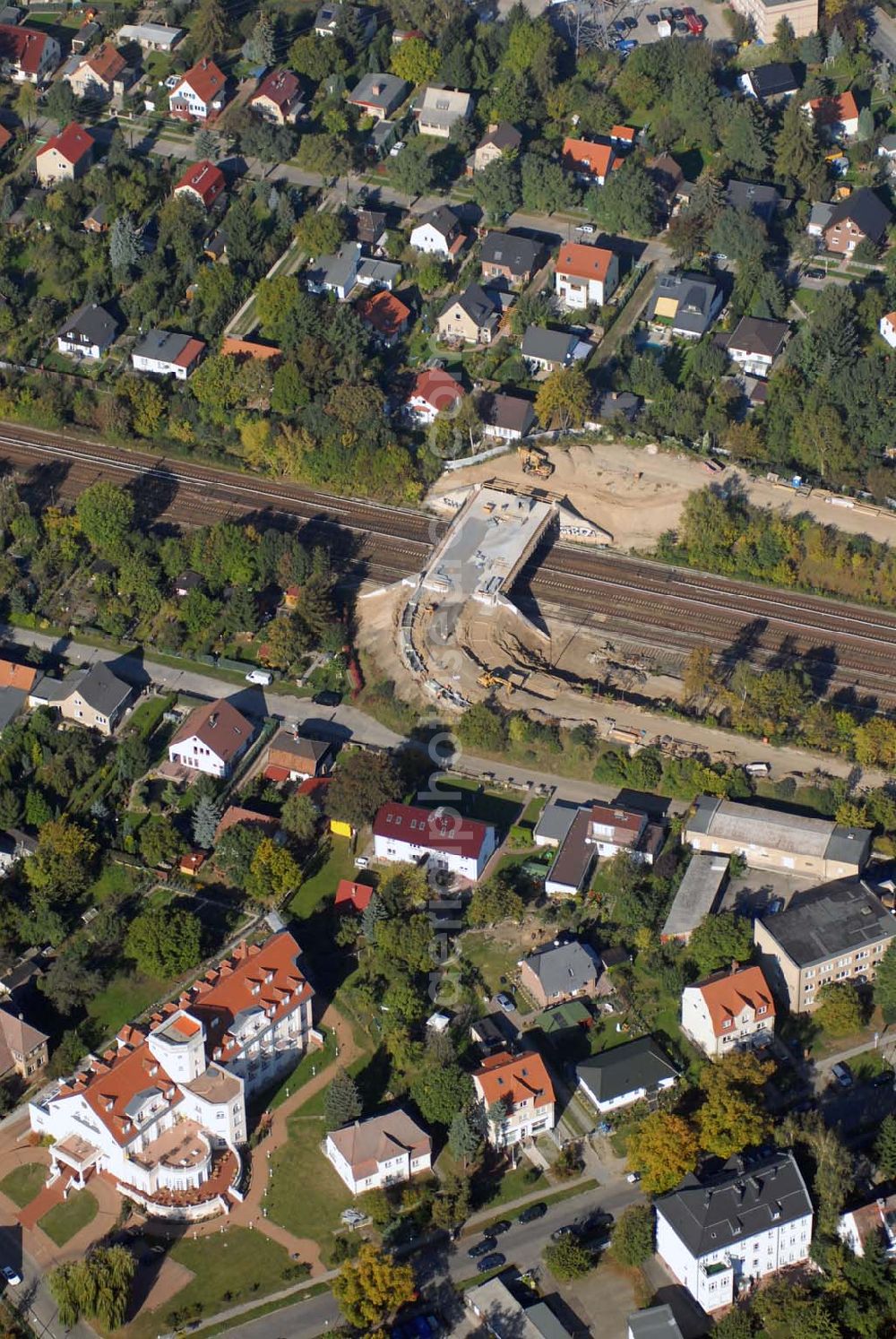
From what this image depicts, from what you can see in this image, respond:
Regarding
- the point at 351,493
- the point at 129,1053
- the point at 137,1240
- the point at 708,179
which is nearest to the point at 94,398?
the point at 351,493

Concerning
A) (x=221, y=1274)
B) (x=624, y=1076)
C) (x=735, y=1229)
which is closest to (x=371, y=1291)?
(x=221, y=1274)

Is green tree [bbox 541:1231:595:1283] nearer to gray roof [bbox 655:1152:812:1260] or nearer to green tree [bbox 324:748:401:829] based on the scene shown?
gray roof [bbox 655:1152:812:1260]

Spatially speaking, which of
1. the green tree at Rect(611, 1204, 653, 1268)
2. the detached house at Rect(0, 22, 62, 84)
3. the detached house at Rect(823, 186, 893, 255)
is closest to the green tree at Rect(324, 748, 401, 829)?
the green tree at Rect(611, 1204, 653, 1268)

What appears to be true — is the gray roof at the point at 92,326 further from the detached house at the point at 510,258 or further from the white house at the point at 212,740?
the white house at the point at 212,740

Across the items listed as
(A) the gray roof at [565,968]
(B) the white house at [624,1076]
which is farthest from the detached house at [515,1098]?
(A) the gray roof at [565,968]

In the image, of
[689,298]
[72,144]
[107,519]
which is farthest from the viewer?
[72,144]

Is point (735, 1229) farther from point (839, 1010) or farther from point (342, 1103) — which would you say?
point (342, 1103)

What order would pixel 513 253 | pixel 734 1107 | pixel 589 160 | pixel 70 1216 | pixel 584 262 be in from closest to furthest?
pixel 734 1107, pixel 70 1216, pixel 584 262, pixel 513 253, pixel 589 160
